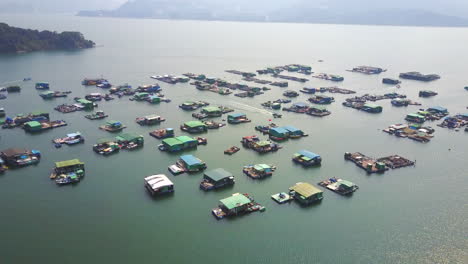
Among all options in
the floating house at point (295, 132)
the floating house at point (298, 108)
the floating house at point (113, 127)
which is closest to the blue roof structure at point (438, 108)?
the floating house at point (298, 108)

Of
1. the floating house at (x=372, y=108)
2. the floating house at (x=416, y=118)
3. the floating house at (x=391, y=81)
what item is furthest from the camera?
the floating house at (x=391, y=81)

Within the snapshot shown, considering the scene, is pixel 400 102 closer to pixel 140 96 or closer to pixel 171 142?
pixel 171 142

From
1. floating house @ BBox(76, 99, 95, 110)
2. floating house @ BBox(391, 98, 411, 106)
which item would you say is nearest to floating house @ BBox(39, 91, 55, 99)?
floating house @ BBox(76, 99, 95, 110)

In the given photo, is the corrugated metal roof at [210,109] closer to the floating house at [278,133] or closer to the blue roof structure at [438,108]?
the floating house at [278,133]

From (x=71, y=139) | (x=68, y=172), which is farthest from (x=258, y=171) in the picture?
(x=71, y=139)

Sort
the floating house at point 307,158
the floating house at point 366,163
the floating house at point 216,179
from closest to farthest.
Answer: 1. the floating house at point 216,179
2. the floating house at point 366,163
3. the floating house at point 307,158

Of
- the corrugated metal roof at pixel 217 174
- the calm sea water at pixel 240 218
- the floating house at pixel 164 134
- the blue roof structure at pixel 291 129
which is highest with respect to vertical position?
the blue roof structure at pixel 291 129

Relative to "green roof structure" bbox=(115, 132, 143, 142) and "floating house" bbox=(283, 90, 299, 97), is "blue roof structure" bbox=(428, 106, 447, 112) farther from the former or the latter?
"green roof structure" bbox=(115, 132, 143, 142)

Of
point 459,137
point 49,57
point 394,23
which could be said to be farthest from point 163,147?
point 394,23
